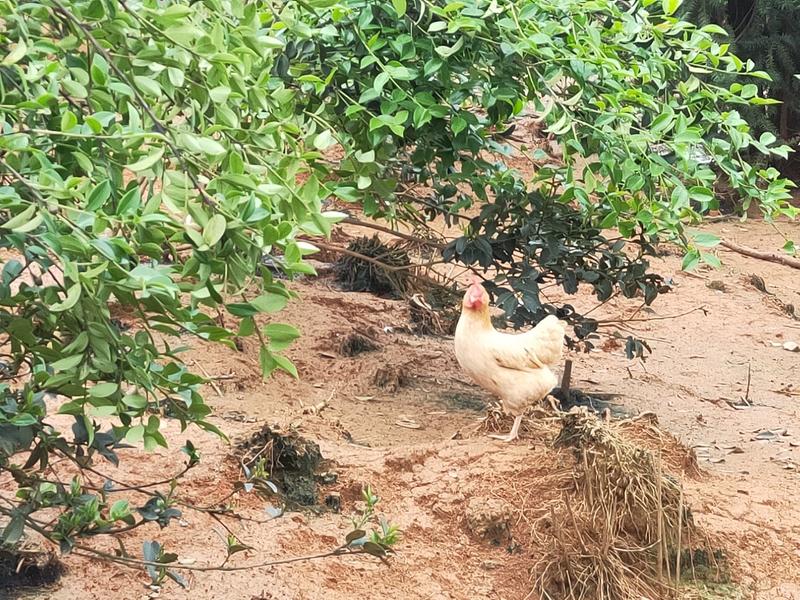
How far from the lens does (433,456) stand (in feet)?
14.2

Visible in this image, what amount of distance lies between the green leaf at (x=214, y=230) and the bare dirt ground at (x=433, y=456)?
191 cm

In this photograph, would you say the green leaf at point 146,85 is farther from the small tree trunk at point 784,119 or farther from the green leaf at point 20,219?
the small tree trunk at point 784,119

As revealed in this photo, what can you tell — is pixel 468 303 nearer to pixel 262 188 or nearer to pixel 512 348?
pixel 512 348

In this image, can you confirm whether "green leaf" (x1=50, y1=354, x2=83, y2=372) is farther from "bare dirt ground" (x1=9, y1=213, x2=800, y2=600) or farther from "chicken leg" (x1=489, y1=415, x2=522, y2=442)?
"chicken leg" (x1=489, y1=415, x2=522, y2=442)

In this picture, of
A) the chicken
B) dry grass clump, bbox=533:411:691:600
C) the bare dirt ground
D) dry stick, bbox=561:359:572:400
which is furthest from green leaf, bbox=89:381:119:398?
dry stick, bbox=561:359:572:400

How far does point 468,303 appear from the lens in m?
4.76

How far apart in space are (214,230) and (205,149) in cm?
16

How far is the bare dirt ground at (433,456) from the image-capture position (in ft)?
11.8

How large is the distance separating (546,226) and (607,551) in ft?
5.79

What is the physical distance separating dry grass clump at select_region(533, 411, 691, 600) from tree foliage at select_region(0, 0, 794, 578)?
0.85 m

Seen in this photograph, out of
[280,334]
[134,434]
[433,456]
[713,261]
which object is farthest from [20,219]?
[433,456]

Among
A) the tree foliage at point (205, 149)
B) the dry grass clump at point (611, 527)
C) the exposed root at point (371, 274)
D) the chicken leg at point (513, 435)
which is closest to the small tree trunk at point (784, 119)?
the exposed root at point (371, 274)

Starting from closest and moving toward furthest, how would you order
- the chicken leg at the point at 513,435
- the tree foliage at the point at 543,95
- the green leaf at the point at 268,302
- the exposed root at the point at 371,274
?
the green leaf at the point at 268,302 < the tree foliage at the point at 543,95 < the chicken leg at the point at 513,435 < the exposed root at the point at 371,274

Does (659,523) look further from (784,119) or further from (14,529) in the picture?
(784,119)
